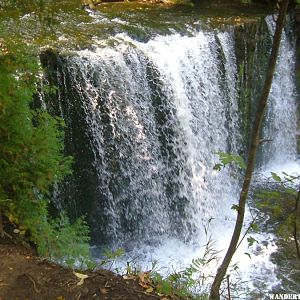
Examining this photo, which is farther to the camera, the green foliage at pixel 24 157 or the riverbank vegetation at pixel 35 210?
the green foliage at pixel 24 157

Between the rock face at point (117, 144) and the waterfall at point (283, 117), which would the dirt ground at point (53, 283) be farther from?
the waterfall at point (283, 117)

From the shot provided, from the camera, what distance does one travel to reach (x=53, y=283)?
292cm

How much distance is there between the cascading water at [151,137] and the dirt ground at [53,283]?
130 inches

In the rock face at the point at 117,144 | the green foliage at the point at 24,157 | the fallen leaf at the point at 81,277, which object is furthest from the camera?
the rock face at the point at 117,144

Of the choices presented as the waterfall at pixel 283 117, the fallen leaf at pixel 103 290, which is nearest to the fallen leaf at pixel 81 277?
the fallen leaf at pixel 103 290

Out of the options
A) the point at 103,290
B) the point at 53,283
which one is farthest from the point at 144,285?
the point at 53,283

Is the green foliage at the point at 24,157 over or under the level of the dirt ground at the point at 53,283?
over

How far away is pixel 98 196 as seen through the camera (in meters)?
6.61

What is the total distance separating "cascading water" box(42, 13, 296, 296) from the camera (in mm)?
6359

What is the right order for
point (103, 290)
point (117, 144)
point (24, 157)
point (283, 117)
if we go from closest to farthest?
1. point (103, 290)
2. point (24, 157)
3. point (117, 144)
4. point (283, 117)

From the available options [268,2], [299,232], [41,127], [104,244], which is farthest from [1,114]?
[268,2]

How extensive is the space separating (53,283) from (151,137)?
421cm

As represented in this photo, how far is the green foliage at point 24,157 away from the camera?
10.9 feet

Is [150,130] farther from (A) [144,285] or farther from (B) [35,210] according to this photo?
(A) [144,285]
